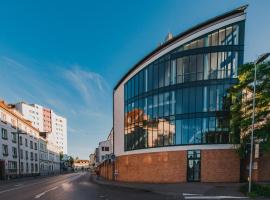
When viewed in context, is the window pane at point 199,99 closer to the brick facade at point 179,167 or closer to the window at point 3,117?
the brick facade at point 179,167

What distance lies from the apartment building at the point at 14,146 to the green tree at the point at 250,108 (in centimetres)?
3402

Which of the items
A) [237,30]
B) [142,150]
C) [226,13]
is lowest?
[142,150]

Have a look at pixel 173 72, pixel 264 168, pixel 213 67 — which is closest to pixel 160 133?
pixel 173 72

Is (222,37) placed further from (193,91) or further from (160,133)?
(160,133)

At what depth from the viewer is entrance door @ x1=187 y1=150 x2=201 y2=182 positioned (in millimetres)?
22725

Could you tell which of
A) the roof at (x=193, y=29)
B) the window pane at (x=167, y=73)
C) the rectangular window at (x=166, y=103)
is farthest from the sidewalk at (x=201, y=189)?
the roof at (x=193, y=29)

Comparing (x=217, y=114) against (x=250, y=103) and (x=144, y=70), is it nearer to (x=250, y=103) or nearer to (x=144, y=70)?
(x=250, y=103)

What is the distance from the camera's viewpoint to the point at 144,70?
28516 millimetres

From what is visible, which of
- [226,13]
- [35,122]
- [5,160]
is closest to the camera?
[226,13]

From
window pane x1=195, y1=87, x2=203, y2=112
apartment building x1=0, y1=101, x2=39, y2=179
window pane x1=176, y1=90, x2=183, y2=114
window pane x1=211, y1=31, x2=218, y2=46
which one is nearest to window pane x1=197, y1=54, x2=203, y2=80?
window pane x1=195, y1=87, x2=203, y2=112

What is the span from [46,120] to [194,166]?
430 ft

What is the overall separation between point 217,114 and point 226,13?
951cm

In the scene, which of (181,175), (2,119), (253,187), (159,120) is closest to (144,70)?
(159,120)

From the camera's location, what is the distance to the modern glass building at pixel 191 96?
74.2ft
